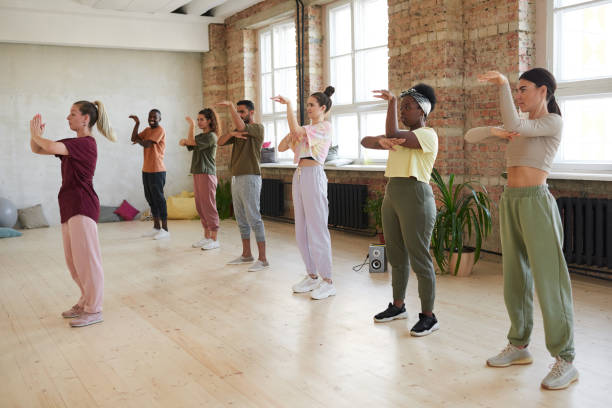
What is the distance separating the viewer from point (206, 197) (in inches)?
281

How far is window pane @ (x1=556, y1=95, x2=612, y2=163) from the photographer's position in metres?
5.31

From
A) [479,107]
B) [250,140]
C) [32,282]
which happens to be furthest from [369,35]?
[32,282]

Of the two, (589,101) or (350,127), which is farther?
(350,127)

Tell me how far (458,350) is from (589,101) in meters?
3.13

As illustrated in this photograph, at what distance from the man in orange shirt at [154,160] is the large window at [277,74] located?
2618mm

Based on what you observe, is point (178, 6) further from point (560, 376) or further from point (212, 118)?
point (560, 376)

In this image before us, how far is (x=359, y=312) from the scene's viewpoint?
4398 mm

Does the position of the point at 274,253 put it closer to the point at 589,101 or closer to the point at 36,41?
the point at 589,101

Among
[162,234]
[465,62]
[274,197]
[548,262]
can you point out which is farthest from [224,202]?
[548,262]

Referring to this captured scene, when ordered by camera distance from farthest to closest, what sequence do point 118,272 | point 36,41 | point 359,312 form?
point 36,41
point 118,272
point 359,312

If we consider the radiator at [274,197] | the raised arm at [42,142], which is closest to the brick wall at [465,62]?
the radiator at [274,197]

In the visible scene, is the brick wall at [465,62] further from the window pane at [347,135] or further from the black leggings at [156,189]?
the black leggings at [156,189]

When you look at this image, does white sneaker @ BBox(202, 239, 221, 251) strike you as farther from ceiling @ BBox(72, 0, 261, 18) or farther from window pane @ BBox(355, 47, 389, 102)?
ceiling @ BBox(72, 0, 261, 18)

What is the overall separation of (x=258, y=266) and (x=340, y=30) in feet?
13.8
